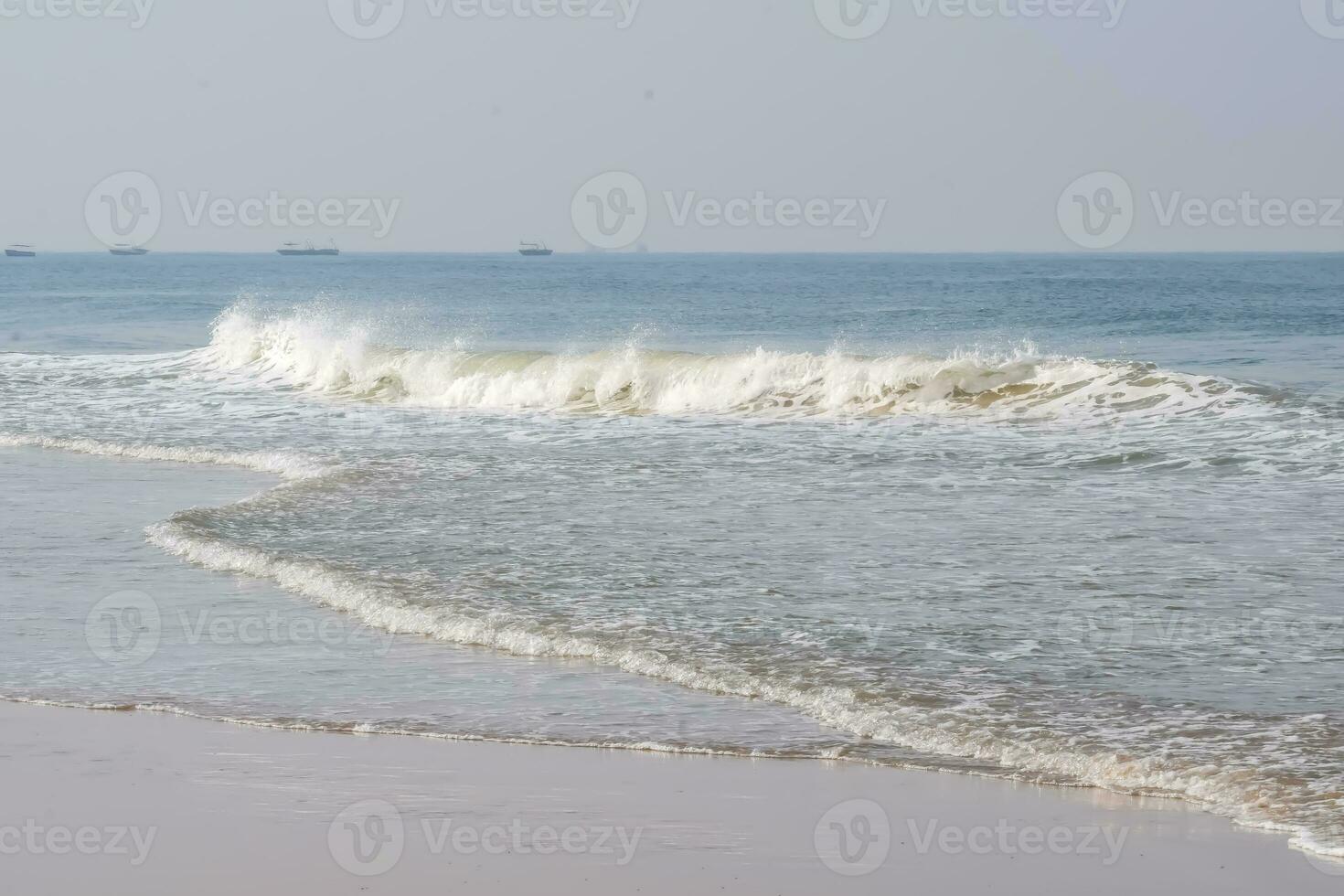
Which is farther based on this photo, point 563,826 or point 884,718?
point 884,718

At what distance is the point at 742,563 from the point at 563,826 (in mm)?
5167

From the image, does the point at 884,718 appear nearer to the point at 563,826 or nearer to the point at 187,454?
the point at 563,826

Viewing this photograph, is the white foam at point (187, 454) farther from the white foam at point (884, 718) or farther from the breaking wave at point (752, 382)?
the breaking wave at point (752, 382)

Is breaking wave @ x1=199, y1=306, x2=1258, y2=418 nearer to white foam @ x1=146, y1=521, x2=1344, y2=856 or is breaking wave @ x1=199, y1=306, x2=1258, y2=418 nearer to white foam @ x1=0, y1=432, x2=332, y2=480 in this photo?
white foam @ x1=0, y1=432, x2=332, y2=480

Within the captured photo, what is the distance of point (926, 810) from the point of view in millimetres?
6207

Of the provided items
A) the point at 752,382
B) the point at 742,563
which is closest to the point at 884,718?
the point at 742,563

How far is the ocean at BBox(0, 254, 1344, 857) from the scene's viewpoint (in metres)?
7.44

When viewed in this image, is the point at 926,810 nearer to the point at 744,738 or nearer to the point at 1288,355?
the point at 744,738

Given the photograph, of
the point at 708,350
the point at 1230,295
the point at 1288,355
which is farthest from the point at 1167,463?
the point at 1230,295

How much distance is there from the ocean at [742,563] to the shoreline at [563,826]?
0.33 m

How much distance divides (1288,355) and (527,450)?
1907cm

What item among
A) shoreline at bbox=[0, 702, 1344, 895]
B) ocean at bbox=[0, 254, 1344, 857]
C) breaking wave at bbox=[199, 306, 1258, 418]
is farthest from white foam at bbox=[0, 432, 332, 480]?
shoreline at bbox=[0, 702, 1344, 895]

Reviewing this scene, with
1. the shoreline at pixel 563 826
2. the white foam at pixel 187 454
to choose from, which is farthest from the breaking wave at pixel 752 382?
the shoreline at pixel 563 826

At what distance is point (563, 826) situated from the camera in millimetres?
6047
